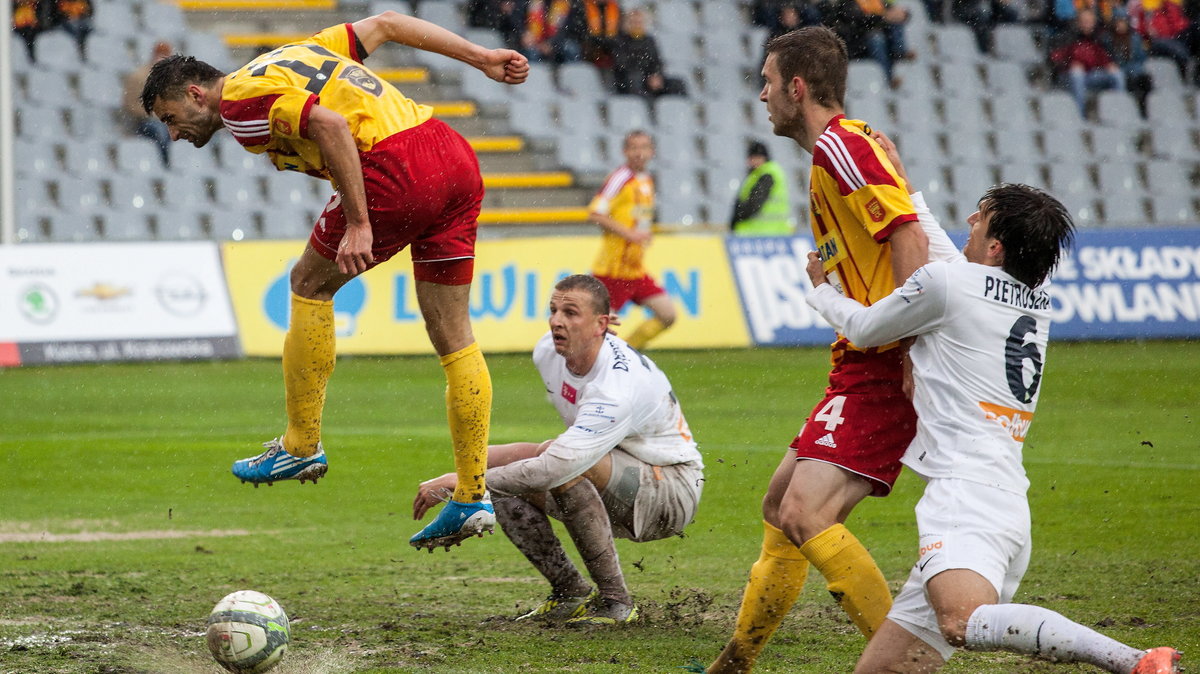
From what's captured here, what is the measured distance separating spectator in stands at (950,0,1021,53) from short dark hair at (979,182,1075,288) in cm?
1757

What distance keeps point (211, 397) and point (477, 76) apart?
8.66 metres

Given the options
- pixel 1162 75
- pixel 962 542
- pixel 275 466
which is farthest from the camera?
pixel 1162 75

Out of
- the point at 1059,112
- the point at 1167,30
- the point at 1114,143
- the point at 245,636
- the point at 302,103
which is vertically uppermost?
→ the point at 1167,30

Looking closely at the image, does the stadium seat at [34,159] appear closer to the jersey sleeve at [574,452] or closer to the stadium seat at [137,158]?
the stadium seat at [137,158]

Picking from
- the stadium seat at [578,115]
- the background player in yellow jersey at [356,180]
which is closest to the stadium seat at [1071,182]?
the stadium seat at [578,115]

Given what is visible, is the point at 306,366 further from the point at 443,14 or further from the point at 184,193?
the point at 443,14

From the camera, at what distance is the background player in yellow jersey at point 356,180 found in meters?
4.79

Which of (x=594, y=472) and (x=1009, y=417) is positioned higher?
(x=1009, y=417)

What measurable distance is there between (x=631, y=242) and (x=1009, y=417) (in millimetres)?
Result: 8691

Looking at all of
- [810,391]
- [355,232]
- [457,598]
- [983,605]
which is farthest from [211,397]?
[983,605]

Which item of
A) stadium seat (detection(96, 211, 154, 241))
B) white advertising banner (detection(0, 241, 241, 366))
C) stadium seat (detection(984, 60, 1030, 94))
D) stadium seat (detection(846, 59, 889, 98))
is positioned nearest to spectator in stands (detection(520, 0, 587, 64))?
stadium seat (detection(846, 59, 889, 98))

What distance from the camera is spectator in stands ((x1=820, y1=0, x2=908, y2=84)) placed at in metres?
19.5

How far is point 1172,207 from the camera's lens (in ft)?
62.7

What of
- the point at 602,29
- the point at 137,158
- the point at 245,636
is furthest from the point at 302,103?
the point at 602,29
